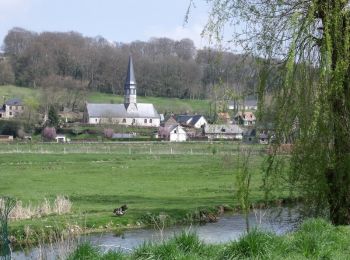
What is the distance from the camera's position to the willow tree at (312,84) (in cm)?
1346

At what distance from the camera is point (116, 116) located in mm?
132625

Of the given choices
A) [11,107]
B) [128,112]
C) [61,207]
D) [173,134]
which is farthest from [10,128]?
[61,207]

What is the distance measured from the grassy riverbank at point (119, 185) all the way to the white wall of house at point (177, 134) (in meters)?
46.2


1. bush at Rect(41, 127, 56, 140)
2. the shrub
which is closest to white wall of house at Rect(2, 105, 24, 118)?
bush at Rect(41, 127, 56, 140)

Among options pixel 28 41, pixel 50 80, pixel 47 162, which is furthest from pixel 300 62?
pixel 28 41

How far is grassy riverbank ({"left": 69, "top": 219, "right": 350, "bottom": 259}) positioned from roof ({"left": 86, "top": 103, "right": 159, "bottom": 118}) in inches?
4581

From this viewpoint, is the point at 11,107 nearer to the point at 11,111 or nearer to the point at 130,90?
the point at 11,111

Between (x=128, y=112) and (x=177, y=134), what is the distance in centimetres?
2738

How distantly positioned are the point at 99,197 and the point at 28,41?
151 metres

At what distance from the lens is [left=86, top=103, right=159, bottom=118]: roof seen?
12838cm

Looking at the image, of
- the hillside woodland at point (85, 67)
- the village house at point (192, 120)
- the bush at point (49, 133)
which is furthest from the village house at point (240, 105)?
the hillside woodland at point (85, 67)

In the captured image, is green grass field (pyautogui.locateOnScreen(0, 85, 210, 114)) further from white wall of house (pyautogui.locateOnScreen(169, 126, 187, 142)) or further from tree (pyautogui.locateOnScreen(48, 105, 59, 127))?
tree (pyautogui.locateOnScreen(48, 105, 59, 127))

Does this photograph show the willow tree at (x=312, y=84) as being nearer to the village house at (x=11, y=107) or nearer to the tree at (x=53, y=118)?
the tree at (x=53, y=118)

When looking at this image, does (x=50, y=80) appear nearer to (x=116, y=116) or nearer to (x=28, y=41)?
(x=116, y=116)
